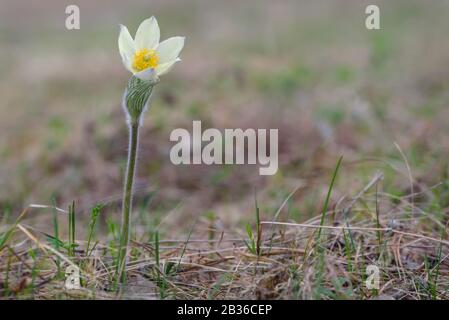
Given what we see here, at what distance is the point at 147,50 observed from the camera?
6.87ft

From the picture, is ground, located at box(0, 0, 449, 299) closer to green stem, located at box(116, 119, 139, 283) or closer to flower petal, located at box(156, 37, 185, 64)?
green stem, located at box(116, 119, 139, 283)

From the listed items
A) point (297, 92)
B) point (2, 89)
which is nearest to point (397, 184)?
point (297, 92)

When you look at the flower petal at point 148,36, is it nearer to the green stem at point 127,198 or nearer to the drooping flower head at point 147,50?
the drooping flower head at point 147,50

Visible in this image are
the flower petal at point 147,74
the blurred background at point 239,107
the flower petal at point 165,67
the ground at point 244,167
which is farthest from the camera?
the blurred background at point 239,107

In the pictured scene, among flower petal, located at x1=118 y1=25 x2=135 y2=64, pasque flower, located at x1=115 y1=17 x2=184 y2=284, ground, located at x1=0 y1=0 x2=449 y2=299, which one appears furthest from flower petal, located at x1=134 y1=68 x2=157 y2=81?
ground, located at x1=0 y1=0 x2=449 y2=299

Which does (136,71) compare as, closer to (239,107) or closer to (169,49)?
(169,49)

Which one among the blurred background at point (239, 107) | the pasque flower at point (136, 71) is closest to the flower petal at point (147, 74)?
the pasque flower at point (136, 71)

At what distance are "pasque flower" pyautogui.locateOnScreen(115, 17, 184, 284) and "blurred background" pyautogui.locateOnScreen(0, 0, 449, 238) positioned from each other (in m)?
0.71

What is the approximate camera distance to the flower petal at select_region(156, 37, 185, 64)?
6.95 feet

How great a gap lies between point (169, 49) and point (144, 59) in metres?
0.13

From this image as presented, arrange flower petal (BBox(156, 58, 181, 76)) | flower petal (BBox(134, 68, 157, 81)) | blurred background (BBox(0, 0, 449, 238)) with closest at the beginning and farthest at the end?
flower petal (BBox(134, 68, 157, 81)), flower petal (BBox(156, 58, 181, 76)), blurred background (BBox(0, 0, 449, 238))

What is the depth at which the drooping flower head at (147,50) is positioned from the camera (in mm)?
2039
